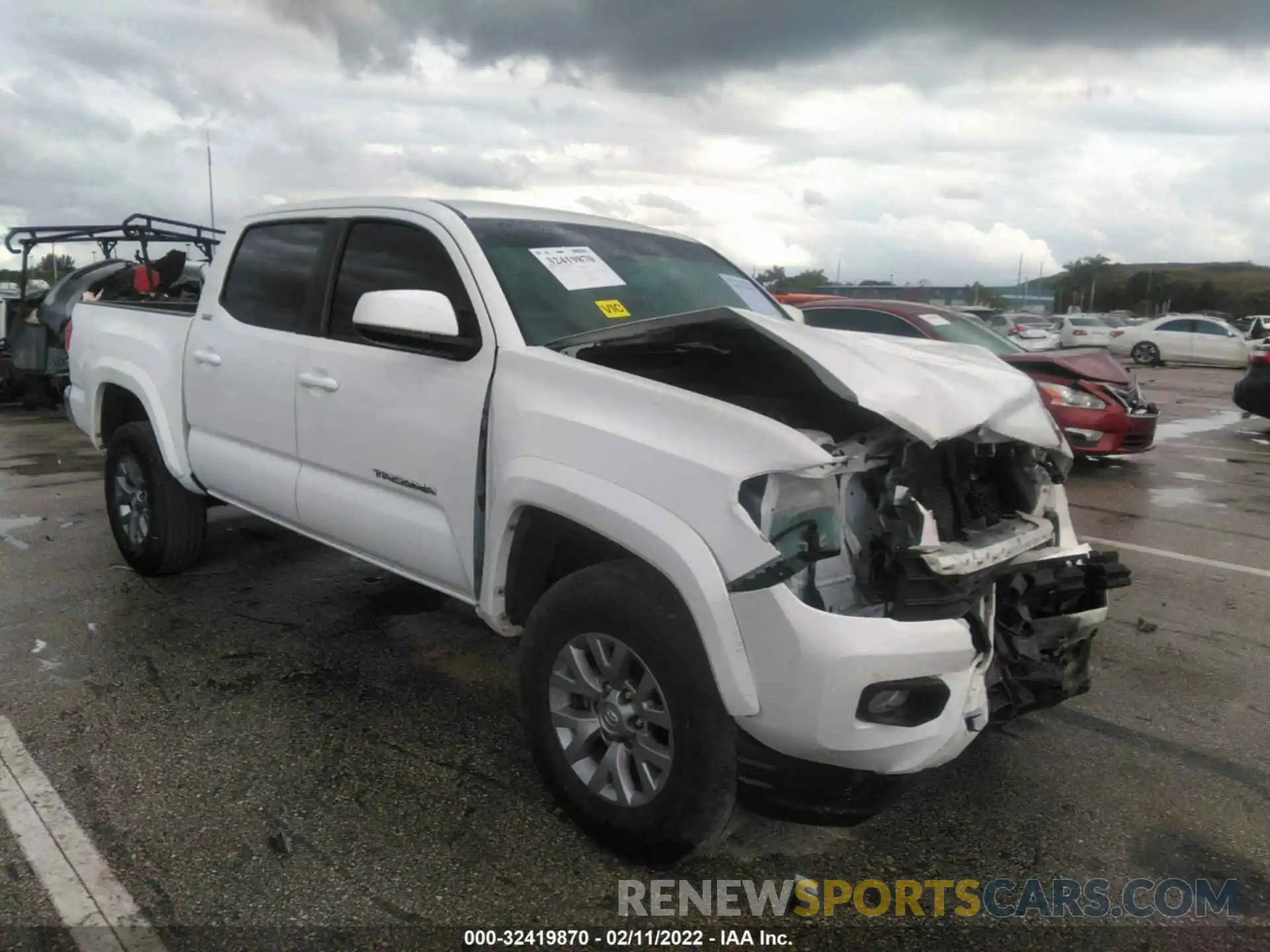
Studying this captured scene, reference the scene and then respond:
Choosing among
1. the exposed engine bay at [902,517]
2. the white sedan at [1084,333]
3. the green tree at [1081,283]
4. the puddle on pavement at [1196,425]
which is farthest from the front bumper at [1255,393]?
the green tree at [1081,283]

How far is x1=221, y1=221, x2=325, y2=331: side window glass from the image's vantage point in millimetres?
3951

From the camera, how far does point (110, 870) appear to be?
2.60m

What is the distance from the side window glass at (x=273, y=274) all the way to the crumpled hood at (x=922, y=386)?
6.87ft

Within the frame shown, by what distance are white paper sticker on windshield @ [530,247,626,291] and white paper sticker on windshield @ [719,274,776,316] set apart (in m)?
0.69

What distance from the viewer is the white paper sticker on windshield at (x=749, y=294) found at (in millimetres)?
4125

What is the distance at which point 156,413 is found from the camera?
4.62 metres

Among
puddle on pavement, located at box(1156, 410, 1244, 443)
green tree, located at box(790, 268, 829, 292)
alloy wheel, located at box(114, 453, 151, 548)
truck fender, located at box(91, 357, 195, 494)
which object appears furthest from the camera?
green tree, located at box(790, 268, 829, 292)

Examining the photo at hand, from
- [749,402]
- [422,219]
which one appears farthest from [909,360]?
[422,219]

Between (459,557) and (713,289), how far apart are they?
5.16 feet

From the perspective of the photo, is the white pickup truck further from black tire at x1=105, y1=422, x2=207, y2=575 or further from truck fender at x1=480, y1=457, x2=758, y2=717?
black tire at x1=105, y1=422, x2=207, y2=575

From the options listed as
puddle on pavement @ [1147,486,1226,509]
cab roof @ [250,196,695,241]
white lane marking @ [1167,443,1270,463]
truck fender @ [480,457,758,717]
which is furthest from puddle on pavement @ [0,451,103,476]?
white lane marking @ [1167,443,1270,463]

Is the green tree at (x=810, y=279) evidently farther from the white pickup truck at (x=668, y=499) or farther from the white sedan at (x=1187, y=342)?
the white pickup truck at (x=668, y=499)

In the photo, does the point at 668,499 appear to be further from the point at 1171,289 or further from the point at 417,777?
the point at 1171,289

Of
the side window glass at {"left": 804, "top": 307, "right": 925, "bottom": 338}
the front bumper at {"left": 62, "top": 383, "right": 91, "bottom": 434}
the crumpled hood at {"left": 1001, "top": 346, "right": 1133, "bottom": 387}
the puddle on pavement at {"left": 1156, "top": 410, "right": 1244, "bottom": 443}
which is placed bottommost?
the puddle on pavement at {"left": 1156, "top": 410, "right": 1244, "bottom": 443}
